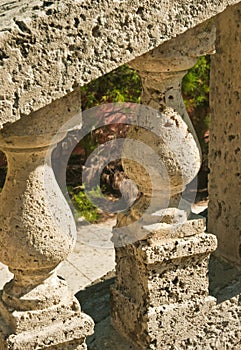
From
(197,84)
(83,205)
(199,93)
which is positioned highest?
(197,84)

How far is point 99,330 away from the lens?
372cm

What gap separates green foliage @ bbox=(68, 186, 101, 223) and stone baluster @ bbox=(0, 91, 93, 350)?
164 inches

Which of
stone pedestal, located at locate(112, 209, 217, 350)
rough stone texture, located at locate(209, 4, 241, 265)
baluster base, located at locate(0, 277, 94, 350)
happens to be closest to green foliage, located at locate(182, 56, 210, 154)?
rough stone texture, located at locate(209, 4, 241, 265)

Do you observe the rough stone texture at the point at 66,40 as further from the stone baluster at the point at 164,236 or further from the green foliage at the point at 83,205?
the green foliage at the point at 83,205

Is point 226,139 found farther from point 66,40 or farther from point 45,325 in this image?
point 66,40

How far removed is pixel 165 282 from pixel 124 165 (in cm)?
52

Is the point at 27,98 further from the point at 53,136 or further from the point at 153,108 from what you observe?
the point at 153,108

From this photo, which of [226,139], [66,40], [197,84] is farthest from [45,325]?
[197,84]

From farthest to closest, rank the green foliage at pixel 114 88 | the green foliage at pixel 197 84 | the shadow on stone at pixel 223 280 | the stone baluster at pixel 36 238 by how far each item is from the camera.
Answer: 1. the green foliage at pixel 197 84
2. the green foliage at pixel 114 88
3. the shadow on stone at pixel 223 280
4. the stone baluster at pixel 36 238

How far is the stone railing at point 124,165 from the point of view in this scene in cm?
259

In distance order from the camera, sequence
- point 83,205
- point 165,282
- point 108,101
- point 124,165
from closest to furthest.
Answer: point 124,165 < point 165,282 < point 108,101 < point 83,205

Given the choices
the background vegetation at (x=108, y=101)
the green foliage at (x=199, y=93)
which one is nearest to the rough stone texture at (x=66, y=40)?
the background vegetation at (x=108, y=101)

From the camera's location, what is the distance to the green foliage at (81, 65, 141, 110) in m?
7.30

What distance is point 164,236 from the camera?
3.35 meters
